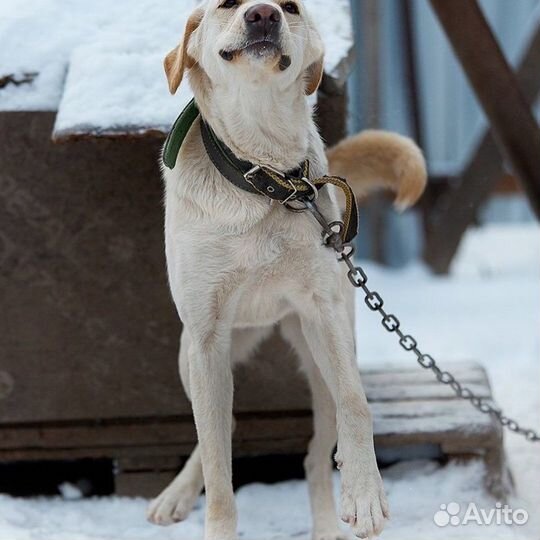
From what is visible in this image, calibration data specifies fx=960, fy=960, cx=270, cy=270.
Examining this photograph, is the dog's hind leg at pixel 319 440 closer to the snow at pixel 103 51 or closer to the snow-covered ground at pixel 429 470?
the snow-covered ground at pixel 429 470

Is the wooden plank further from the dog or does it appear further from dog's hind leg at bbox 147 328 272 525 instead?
the dog

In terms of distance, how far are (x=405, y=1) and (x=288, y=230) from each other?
4.59m

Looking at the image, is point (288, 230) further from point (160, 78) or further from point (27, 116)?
point (27, 116)

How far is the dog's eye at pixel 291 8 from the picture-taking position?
2256 mm

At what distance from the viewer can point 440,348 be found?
16.0ft

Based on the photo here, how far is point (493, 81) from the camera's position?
3930 millimetres

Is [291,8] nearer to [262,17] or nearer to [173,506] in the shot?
[262,17]

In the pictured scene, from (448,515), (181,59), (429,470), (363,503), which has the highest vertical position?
(181,59)

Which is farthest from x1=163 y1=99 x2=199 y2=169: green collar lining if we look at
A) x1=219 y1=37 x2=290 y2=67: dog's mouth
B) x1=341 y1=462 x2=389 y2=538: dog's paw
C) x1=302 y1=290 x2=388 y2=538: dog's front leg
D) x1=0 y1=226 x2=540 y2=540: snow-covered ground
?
x1=0 y1=226 x2=540 y2=540: snow-covered ground

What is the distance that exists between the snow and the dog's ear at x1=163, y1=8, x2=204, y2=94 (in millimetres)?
323

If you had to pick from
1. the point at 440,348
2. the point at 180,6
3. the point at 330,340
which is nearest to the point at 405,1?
the point at 440,348

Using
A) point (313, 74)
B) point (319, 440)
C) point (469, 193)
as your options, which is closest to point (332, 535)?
point (319, 440)

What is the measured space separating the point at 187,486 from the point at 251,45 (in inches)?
53.0

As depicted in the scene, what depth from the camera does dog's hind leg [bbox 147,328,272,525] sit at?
276 centimetres
